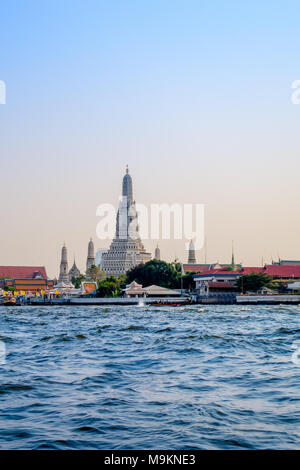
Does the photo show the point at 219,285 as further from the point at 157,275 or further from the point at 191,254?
the point at 191,254

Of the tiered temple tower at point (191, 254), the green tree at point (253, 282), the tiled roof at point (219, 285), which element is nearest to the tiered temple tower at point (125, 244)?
the tiered temple tower at point (191, 254)

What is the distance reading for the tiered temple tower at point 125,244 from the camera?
176 metres

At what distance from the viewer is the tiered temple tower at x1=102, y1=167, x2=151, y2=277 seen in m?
176

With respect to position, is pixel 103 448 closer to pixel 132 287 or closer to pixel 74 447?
pixel 74 447

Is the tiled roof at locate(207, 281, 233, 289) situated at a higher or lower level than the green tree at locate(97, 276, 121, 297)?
higher

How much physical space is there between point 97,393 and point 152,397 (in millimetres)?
1288

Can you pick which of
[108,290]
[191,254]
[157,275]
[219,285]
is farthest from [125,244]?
[219,285]

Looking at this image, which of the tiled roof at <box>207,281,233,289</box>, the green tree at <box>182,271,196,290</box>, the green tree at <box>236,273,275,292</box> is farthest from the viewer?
the green tree at <box>182,271,196,290</box>

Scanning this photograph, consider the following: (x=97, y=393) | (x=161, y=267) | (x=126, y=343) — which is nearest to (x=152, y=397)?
(x=97, y=393)

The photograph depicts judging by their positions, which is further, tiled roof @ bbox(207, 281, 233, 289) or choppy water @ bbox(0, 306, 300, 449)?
tiled roof @ bbox(207, 281, 233, 289)

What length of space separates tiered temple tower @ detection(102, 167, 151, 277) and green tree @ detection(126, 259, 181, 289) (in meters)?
48.3

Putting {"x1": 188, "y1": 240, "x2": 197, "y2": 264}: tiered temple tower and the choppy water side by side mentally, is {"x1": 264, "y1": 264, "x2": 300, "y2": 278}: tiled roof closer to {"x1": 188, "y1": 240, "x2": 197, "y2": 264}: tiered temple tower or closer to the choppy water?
{"x1": 188, "y1": 240, "x2": 197, "y2": 264}: tiered temple tower

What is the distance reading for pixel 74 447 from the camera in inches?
339

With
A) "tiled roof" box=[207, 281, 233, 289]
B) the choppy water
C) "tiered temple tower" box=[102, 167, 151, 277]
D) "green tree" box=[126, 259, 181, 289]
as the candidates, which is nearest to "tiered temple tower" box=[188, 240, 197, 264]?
"tiered temple tower" box=[102, 167, 151, 277]
